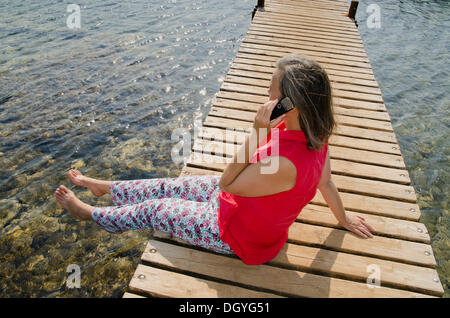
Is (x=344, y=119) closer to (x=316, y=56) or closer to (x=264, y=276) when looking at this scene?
(x=316, y=56)

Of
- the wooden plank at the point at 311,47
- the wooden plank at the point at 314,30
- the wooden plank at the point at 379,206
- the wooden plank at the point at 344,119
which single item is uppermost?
the wooden plank at the point at 314,30

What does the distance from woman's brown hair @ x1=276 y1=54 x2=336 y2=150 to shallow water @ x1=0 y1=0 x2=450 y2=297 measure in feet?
10.4

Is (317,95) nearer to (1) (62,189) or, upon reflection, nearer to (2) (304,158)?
(2) (304,158)

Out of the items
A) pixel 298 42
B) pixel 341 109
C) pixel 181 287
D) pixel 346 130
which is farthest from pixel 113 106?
pixel 181 287

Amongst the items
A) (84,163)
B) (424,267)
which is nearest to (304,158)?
(424,267)

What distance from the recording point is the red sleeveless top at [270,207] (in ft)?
7.25

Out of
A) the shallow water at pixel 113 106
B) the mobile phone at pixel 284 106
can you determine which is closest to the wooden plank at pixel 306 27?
the shallow water at pixel 113 106

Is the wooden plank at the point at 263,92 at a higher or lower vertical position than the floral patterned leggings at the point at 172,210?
higher

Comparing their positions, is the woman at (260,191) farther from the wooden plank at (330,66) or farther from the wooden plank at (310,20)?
the wooden plank at (310,20)

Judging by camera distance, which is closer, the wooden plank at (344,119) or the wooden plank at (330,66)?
the wooden plank at (344,119)

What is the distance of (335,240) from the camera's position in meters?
3.15

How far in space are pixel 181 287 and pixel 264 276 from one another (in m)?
0.75

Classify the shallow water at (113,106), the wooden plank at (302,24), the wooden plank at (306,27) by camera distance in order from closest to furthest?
the shallow water at (113,106)
the wooden plank at (306,27)
the wooden plank at (302,24)
